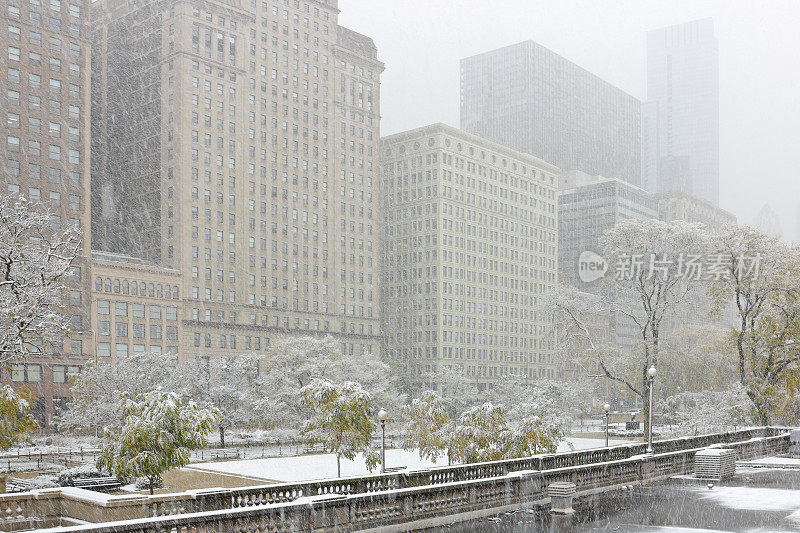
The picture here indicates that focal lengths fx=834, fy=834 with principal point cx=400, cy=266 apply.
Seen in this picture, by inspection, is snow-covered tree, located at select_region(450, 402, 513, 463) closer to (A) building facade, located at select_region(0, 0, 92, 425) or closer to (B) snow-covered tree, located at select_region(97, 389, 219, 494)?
(B) snow-covered tree, located at select_region(97, 389, 219, 494)

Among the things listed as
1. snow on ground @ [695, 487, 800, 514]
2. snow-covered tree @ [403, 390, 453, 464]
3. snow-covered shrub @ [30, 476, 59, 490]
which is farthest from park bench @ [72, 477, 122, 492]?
snow on ground @ [695, 487, 800, 514]

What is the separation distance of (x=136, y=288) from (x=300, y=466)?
230ft

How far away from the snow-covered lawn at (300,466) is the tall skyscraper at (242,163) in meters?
67.6

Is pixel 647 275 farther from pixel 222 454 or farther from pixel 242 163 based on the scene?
pixel 242 163

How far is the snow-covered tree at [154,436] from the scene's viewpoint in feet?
122

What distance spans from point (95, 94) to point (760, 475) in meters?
138

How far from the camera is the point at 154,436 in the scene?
37.2 metres

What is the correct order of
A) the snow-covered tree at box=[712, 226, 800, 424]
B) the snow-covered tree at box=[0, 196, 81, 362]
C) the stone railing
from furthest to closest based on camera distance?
the snow-covered tree at box=[712, 226, 800, 424] < the snow-covered tree at box=[0, 196, 81, 362] < the stone railing

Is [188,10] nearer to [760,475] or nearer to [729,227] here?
[729,227]

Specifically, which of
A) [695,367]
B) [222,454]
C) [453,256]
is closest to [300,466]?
[222,454]

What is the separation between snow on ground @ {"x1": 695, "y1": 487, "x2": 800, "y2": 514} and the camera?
27203mm

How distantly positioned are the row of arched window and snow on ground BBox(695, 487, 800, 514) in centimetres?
10368

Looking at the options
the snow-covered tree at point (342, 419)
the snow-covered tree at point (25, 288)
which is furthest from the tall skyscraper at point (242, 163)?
the snow-covered tree at point (25, 288)

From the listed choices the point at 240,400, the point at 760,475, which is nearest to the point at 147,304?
the point at 240,400
